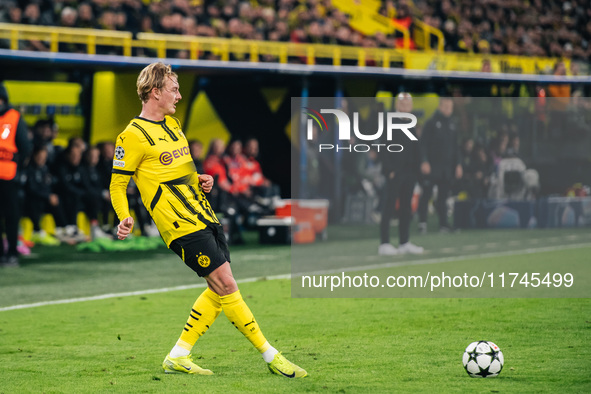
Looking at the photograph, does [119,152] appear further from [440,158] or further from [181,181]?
[440,158]

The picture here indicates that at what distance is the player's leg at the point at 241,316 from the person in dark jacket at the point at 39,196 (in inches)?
362

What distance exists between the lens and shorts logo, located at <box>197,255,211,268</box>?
523 centimetres

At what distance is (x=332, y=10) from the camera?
2327cm

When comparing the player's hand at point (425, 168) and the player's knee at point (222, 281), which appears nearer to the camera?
the player's knee at point (222, 281)

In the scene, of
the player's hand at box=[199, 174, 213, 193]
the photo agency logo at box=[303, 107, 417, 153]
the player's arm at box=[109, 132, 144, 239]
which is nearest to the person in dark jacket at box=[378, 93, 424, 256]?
the photo agency logo at box=[303, 107, 417, 153]

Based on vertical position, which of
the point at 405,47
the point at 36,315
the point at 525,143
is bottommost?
the point at 36,315

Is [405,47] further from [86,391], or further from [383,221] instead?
[86,391]

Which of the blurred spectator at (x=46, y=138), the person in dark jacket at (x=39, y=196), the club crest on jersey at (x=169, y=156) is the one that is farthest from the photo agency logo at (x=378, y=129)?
the club crest on jersey at (x=169, y=156)

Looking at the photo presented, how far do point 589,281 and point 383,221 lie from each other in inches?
144

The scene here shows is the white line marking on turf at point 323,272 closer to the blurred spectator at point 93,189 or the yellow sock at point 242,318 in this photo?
the yellow sock at point 242,318

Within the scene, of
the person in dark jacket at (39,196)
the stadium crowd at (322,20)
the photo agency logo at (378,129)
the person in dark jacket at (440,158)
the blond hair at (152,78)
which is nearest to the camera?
the blond hair at (152,78)


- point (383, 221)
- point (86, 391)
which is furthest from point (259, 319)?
point (383, 221)

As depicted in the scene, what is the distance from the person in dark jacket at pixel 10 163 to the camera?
10922mm

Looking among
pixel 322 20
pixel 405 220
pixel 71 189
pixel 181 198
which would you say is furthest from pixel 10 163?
pixel 322 20
